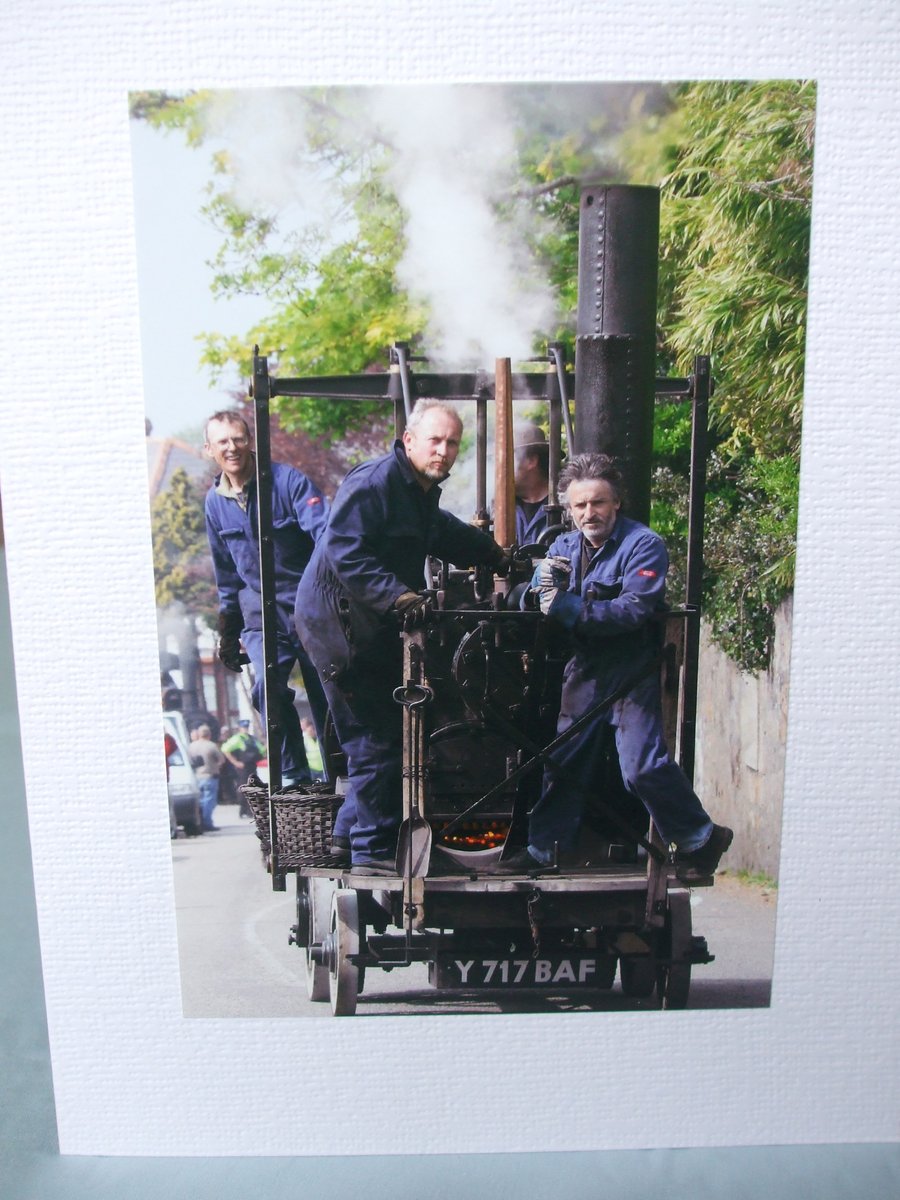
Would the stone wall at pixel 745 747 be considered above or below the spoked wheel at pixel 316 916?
above

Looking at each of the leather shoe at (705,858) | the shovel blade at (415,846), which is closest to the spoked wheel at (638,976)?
the leather shoe at (705,858)

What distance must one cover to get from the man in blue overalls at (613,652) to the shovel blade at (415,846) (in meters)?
0.25

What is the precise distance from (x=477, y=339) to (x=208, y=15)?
0.69m

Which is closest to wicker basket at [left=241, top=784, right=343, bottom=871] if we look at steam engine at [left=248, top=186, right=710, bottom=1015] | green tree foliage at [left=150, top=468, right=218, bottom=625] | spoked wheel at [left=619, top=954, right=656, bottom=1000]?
steam engine at [left=248, top=186, right=710, bottom=1015]

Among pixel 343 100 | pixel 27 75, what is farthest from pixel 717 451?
pixel 27 75

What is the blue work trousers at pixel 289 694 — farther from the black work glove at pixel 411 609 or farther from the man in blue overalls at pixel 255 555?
the black work glove at pixel 411 609

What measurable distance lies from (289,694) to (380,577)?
0.29 metres

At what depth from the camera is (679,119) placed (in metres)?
1.98

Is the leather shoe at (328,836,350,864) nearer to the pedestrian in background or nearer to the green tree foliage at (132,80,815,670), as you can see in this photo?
the pedestrian in background

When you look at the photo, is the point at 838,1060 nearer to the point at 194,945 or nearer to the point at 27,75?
the point at 194,945

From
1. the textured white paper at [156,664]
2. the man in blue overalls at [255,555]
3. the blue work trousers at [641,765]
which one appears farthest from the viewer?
the blue work trousers at [641,765]

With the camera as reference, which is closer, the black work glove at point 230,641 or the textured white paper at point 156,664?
the textured white paper at point 156,664

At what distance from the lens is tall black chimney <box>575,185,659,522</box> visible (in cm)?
202

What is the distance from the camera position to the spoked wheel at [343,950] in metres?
2.21
